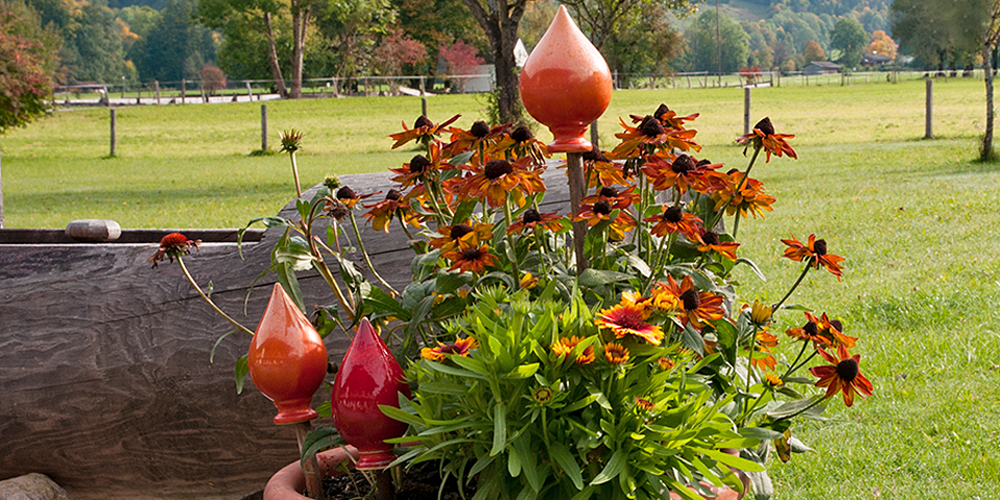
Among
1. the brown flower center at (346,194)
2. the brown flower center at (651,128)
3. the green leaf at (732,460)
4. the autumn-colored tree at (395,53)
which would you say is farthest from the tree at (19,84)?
the autumn-colored tree at (395,53)

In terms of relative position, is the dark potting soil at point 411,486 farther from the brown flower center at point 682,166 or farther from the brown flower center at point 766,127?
the brown flower center at point 766,127

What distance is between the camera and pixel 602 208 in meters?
1.17

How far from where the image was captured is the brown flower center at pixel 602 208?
1.17 meters

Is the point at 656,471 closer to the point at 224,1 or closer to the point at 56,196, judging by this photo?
the point at 56,196

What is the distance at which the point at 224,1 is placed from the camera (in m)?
32.8

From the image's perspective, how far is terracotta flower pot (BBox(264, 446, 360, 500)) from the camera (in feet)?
4.01

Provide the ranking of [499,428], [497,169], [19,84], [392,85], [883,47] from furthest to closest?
[883,47]
[392,85]
[19,84]
[497,169]
[499,428]

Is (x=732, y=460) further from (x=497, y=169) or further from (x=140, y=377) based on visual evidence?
(x=140, y=377)

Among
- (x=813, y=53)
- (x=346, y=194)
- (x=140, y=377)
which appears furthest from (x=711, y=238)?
(x=813, y=53)

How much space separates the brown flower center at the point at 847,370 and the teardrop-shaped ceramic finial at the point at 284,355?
867 mm

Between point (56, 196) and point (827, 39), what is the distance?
559ft

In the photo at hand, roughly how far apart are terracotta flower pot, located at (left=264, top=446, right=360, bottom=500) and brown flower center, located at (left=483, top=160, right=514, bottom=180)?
57cm

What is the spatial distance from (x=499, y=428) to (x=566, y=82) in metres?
0.61

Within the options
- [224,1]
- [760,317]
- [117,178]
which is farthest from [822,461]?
[224,1]
